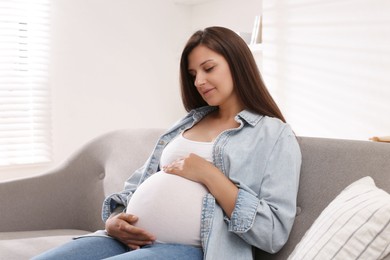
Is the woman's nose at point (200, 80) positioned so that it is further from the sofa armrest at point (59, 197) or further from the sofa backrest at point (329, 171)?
the sofa armrest at point (59, 197)

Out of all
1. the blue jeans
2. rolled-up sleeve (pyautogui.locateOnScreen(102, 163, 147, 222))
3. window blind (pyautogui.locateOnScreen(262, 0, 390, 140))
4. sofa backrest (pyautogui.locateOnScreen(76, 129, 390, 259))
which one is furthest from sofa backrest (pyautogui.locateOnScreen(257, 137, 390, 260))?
window blind (pyautogui.locateOnScreen(262, 0, 390, 140))

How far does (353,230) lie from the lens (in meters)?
1.07

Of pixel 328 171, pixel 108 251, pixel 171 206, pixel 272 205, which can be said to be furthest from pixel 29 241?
pixel 328 171

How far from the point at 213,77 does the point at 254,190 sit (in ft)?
1.20

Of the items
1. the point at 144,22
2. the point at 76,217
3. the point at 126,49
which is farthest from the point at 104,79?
the point at 76,217

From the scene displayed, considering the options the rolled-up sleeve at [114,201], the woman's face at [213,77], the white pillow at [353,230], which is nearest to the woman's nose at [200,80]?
the woman's face at [213,77]

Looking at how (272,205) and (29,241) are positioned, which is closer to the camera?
(272,205)

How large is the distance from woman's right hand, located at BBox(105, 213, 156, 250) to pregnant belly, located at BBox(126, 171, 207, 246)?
0.02 meters

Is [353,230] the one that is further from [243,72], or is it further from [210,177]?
[243,72]

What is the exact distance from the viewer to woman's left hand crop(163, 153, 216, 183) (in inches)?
54.1

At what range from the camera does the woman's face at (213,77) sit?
1.54 m

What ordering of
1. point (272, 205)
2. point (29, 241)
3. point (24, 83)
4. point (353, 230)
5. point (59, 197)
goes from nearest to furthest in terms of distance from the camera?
1. point (353, 230)
2. point (272, 205)
3. point (29, 241)
4. point (59, 197)
5. point (24, 83)

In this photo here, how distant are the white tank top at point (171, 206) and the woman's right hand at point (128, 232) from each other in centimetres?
2

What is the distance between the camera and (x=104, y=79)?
3662 mm
